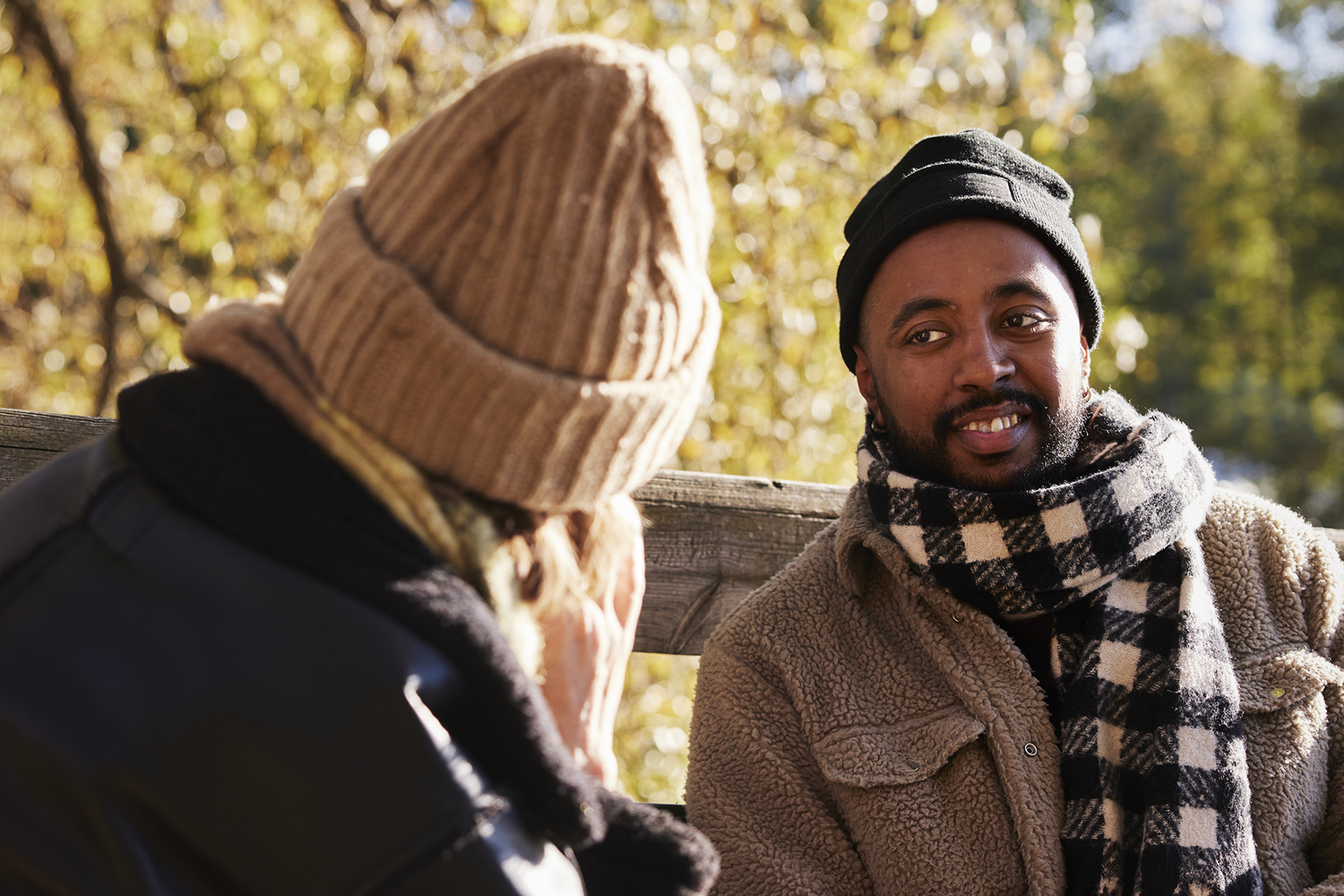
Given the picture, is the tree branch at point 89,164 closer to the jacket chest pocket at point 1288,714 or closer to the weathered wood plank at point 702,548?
the weathered wood plank at point 702,548

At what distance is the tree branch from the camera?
3.48 metres

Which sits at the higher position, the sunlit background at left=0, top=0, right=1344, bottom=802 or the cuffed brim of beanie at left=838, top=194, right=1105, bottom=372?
the sunlit background at left=0, top=0, right=1344, bottom=802

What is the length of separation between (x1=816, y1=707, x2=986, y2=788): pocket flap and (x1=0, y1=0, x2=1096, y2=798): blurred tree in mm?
1973

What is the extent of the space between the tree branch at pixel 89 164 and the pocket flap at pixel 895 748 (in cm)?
286

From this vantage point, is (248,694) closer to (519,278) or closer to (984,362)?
(519,278)

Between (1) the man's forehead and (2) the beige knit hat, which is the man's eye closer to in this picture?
(1) the man's forehead

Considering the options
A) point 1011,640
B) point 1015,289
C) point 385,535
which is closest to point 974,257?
point 1015,289

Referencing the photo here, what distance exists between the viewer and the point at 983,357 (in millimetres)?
1890

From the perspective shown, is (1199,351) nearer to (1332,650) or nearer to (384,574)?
(1332,650)

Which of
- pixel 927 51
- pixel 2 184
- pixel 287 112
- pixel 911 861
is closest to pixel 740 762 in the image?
pixel 911 861

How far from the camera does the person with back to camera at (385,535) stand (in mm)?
931

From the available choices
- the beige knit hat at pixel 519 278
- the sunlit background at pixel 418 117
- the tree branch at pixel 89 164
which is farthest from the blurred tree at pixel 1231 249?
the beige knit hat at pixel 519 278

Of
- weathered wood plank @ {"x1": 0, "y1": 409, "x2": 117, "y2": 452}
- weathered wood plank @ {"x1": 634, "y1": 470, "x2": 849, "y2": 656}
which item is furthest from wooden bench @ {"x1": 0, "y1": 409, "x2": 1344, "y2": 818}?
weathered wood plank @ {"x1": 0, "y1": 409, "x2": 117, "y2": 452}

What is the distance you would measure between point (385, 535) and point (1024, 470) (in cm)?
126
